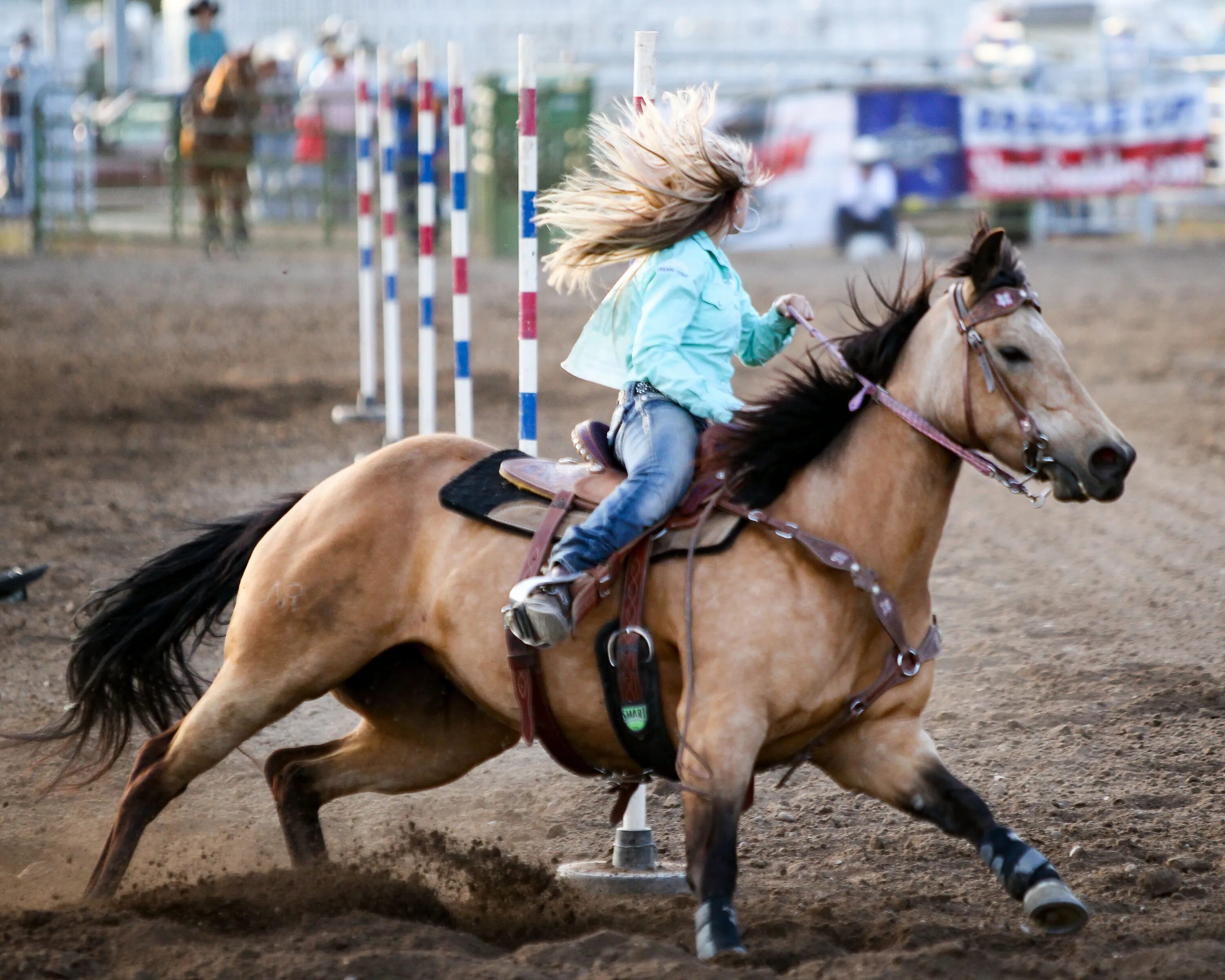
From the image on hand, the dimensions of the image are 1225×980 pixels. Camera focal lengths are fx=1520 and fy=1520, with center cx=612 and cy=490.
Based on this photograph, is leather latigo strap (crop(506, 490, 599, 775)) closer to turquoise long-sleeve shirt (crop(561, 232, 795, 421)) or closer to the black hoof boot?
turquoise long-sleeve shirt (crop(561, 232, 795, 421))

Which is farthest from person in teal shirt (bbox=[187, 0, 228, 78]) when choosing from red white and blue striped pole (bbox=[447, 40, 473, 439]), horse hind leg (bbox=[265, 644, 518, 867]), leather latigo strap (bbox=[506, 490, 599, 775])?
leather latigo strap (bbox=[506, 490, 599, 775])

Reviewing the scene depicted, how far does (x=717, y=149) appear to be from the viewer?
4.03 metres

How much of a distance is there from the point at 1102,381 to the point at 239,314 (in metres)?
7.97

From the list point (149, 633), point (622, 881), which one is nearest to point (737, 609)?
point (622, 881)

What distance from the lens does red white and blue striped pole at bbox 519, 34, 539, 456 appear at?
4.70m

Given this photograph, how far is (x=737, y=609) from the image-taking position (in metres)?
3.60

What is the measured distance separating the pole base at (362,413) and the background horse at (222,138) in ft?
25.6

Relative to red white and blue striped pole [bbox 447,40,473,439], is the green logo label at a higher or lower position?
lower

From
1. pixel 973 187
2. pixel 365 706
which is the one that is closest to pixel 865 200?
pixel 973 187

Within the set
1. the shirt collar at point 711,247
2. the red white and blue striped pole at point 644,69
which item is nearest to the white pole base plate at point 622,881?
the shirt collar at point 711,247

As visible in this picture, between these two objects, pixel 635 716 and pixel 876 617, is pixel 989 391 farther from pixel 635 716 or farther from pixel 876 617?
pixel 635 716

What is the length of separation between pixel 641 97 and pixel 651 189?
0.44 m

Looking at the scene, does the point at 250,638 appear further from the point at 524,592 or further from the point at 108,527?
the point at 108,527

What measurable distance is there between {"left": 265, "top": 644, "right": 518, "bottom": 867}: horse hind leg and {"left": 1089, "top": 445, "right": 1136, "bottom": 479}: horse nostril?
1834 mm
